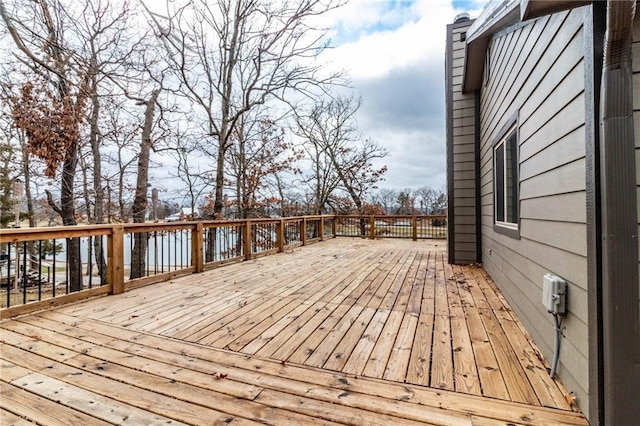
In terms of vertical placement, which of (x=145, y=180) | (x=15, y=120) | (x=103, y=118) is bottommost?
(x=145, y=180)

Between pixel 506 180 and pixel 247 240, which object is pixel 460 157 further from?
pixel 247 240

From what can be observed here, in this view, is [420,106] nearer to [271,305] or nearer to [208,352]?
[271,305]

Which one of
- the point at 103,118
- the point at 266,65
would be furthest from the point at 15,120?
the point at 266,65

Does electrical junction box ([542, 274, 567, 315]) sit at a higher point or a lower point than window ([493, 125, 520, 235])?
lower

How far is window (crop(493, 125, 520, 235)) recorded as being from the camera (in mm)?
2965

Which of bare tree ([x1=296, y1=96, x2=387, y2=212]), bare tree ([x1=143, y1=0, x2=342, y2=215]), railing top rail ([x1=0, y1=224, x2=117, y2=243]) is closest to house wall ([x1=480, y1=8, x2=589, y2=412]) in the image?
railing top rail ([x1=0, y1=224, x2=117, y2=243])

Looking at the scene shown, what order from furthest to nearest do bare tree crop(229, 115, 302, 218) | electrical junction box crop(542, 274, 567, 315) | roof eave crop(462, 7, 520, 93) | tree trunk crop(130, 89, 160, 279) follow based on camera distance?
1. bare tree crop(229, 115, 302, 218)
2. tree trunk crop(130, 89, 160, 279)
3. roof eave crop(462, 7, 520, 93)
4. electrical junction box crop(542, 274, 567, 315)

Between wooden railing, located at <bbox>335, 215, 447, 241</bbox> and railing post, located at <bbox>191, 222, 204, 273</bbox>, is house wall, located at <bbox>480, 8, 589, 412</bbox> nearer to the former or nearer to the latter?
railing post, located at <bbox>191, 222, 204, 273</bbox>

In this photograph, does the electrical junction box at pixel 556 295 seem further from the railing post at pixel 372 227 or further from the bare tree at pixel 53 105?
the railing post at pixel 372 227

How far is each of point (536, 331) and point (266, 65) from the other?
8311 mm

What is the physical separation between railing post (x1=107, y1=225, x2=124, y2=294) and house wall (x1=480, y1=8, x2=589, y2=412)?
400cm

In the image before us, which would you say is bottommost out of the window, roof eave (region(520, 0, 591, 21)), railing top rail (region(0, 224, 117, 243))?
railing top rail (region(0, 224, 117, 243))

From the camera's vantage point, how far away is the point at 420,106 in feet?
37.3

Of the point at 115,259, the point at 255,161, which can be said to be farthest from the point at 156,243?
the point at 255,161
